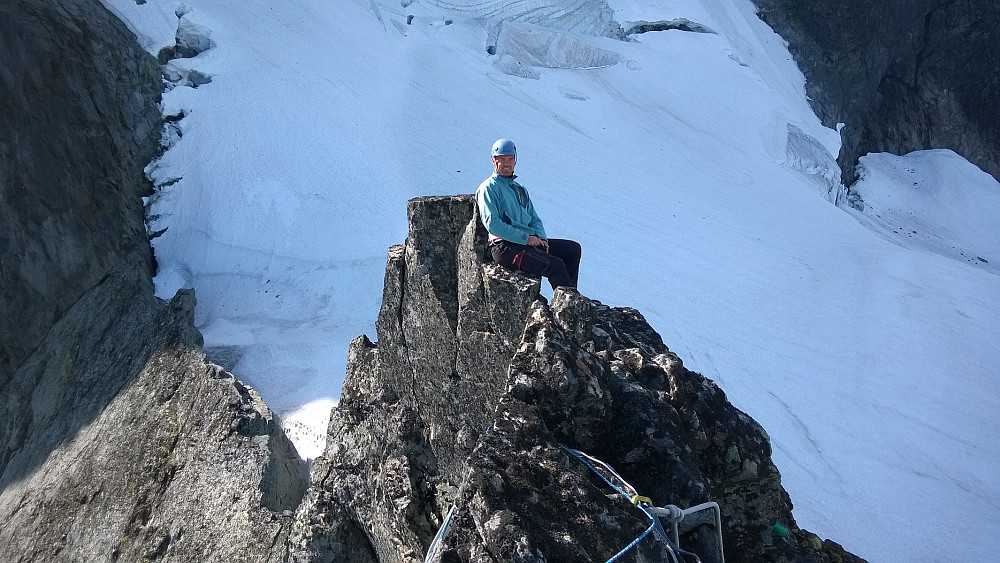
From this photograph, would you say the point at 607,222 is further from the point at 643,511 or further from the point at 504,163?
the point at 643,511

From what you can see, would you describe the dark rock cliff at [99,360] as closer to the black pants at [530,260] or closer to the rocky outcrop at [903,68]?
the black pants at [530,260]

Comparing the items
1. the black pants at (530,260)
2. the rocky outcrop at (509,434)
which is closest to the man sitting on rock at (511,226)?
the black pants at (530,260)

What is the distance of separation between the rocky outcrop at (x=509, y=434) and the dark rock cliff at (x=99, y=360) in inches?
41.1

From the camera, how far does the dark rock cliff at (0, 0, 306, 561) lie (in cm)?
550

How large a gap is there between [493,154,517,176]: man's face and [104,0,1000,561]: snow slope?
3464 millimetres

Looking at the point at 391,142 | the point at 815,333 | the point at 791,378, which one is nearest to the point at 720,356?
the point at 791,378

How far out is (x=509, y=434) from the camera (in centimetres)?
287

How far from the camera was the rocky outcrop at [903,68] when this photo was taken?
22.0 metres

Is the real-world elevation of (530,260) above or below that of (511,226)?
below

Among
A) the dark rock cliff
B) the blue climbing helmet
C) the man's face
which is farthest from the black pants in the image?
the dark rock cliff

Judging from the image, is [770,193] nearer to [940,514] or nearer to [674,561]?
[940,514]

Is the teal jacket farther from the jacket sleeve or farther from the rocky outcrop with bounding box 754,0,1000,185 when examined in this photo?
the rocky outcrop with bounding box 754,0,1000,185

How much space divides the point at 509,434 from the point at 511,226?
1.70 metres

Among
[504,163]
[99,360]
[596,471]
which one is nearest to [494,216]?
[504,163]
